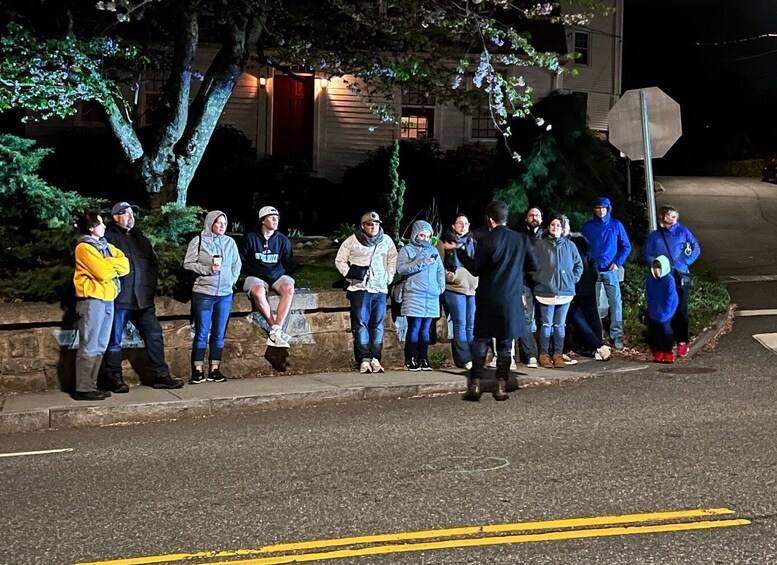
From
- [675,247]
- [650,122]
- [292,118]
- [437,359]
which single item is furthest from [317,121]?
[675,247]

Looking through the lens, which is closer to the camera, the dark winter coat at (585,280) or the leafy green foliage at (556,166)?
the dark winter coat at (585,280)

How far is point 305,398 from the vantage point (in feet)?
33.4

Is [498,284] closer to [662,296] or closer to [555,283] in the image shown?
[555,283]

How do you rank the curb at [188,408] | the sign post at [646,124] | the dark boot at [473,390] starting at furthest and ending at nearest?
the sign post at [646,124], the dark boot at [473,390], the curb at [188,408]

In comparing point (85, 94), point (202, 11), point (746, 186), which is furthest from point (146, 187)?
point (746, 186)

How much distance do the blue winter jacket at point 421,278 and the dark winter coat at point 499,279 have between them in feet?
5.91

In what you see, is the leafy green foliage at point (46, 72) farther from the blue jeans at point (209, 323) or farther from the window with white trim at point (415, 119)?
the window with white trim at point (415, 119)

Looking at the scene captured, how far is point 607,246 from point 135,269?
5697mm

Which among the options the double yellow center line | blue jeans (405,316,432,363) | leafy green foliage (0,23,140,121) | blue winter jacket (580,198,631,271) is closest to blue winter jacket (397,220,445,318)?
blue jeans (405,316,432,363)

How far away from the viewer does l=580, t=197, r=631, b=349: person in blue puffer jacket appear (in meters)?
12.4

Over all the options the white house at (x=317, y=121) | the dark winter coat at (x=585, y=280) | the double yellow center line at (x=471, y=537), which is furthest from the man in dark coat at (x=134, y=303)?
the white house at (x=317, y=121)

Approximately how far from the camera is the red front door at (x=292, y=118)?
86.1ft

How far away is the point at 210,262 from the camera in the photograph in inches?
424

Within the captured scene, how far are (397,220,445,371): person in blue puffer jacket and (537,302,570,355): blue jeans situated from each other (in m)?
1.28
